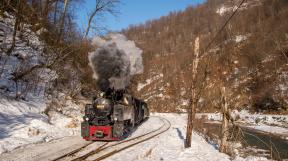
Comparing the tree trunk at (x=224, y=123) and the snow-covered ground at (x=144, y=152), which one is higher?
the tree trunk at (x=224, y=123)

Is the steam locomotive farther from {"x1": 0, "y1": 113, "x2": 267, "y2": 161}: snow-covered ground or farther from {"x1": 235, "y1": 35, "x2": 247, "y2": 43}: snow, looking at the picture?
{"x1": 235, "y1": 35, "x2": 247, "y2": 43}: snow

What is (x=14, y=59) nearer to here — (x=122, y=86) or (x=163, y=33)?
(x=122, y=86)

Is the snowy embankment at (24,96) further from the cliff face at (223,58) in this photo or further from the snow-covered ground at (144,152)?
the cliff face at (223,58)

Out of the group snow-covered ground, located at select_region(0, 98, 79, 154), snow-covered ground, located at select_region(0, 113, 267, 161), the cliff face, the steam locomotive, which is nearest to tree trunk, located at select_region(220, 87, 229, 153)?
the cliff face

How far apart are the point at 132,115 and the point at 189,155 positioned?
6.21 m

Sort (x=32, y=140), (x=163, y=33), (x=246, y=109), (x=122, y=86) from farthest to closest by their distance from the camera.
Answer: (x=163, y=33) < (x=246, y=109) < (x=122, y=86) < (x=32, y=140)

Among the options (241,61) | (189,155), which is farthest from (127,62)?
(241,61)

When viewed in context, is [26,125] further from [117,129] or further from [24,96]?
[24,96]

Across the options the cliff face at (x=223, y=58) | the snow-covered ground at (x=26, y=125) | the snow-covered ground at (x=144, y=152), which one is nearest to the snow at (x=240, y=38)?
the cliff face at (x=223, y=58)

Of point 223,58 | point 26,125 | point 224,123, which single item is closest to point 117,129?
point 26,125

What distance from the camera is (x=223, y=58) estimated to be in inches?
821

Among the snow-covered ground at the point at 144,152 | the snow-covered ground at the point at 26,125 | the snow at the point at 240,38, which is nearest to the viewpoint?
the snow-covered ground at the point at 144,152

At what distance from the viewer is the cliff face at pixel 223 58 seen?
1634 cm

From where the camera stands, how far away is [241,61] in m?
74.2
